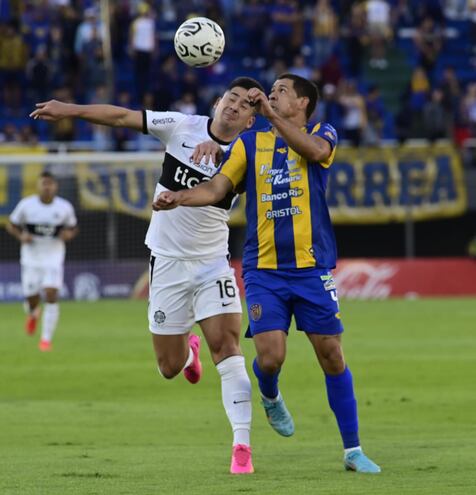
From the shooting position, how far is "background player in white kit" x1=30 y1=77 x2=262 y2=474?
29.8ft

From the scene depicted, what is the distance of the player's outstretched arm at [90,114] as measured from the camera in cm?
855

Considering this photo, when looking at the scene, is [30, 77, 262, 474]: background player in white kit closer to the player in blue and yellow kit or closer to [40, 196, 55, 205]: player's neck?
the player in blue and yellow kit

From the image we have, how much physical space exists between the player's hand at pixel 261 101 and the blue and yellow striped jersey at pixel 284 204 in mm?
522

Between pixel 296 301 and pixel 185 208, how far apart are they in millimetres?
1505

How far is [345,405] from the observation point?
28.2ft

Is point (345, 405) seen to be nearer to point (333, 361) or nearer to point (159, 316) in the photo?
point (333, 361)

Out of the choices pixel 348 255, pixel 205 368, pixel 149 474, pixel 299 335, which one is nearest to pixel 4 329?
pixel 299 335

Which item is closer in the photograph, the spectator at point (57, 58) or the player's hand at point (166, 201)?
the player's hand at point (166, 201)

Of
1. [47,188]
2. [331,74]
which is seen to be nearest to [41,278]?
[47,188]

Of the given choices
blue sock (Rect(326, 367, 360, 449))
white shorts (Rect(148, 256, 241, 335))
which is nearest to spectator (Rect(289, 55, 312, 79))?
white shorts (Rect(148, 256, 241, 335))

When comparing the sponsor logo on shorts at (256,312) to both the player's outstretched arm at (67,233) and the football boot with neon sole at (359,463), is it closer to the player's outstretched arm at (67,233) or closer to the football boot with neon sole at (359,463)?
the football boot with neon sole at (359,463)

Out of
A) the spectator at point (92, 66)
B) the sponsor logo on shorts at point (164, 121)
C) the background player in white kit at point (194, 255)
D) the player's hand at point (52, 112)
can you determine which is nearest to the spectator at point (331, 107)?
the spectator at point (92, 66)

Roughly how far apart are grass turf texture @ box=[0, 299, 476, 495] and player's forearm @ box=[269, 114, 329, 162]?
201cm

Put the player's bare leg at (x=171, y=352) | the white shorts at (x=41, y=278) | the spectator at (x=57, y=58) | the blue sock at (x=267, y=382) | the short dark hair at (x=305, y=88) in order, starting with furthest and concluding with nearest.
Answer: the spectator at (x=57, y=58)
the white shorts at (x=41, y=278)
the player's bare leg at (x=171, y=352)
the blue sock at (x=267, y=382)
the short dark hair at (x=305, y=88)
